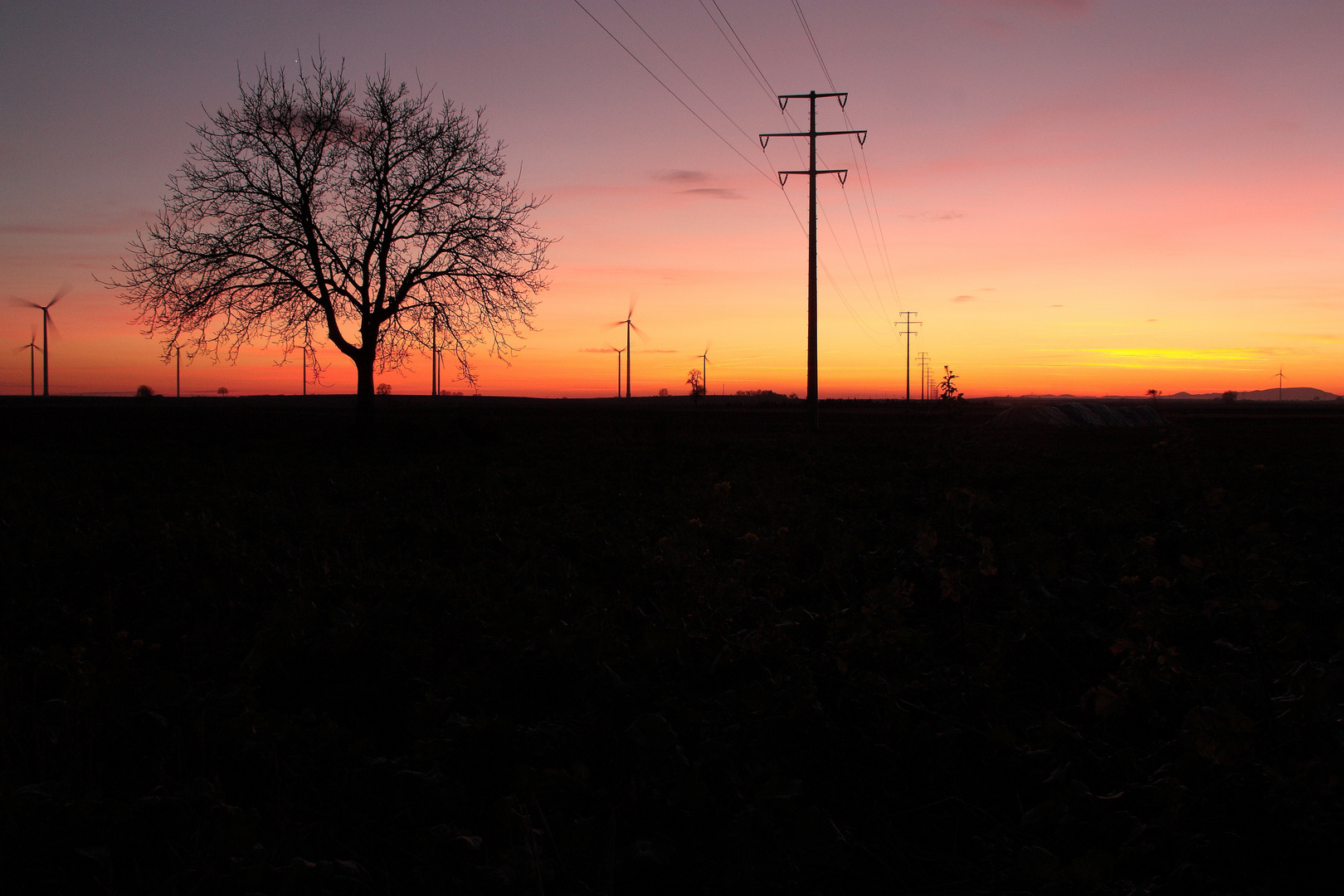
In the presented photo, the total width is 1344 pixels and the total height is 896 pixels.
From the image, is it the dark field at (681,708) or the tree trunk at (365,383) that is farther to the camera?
the tree trunk at (365,383)

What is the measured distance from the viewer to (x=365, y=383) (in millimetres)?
22953

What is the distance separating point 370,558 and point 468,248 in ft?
56.3

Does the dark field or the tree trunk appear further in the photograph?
the tree trunk

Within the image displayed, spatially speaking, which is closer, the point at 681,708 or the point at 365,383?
the point at 681,708

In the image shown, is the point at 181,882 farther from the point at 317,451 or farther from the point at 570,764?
the point at 317,451

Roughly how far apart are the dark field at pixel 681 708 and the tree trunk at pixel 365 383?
603 inches

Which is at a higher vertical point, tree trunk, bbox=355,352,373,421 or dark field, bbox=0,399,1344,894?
tree trunk, bbox=355,352,373,421

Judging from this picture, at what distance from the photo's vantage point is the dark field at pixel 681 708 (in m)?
2.49

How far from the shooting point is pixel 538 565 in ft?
19.8

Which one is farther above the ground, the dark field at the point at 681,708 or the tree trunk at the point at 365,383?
the tree trunk at the point at 365,383

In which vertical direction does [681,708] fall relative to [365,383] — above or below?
below

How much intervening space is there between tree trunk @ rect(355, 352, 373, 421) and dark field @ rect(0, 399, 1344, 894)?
15309 mm

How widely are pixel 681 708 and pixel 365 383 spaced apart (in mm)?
21870

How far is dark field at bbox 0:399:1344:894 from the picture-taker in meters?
2.49
